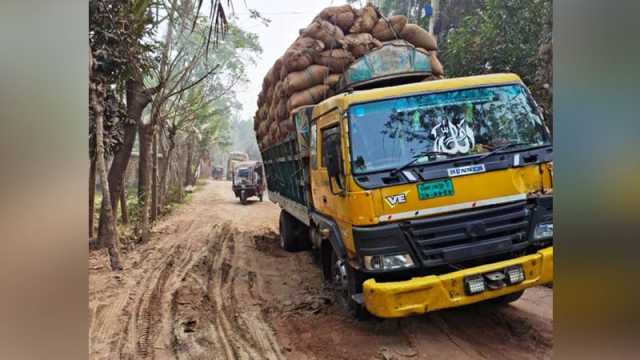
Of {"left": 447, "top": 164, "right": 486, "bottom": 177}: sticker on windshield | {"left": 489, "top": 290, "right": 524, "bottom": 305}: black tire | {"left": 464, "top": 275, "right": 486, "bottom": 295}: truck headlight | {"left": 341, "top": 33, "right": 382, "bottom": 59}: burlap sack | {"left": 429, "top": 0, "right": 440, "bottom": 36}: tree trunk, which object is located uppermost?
{"left": 429, "top": 0, "right": 440, "bottom": 36}: tree trunk

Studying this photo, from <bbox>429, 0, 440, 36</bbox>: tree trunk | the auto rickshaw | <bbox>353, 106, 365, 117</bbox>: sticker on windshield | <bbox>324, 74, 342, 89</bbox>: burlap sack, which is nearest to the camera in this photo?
<bbox>353, 106, 365, 117</bbox>: sticker on windshield

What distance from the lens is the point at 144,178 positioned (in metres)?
8.73

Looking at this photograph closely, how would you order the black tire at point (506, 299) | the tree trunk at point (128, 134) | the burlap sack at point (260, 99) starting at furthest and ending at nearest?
the burlap sack at point (260, 99) < the tree trunk at point (128, 134) < the black tire at point (506, 299)

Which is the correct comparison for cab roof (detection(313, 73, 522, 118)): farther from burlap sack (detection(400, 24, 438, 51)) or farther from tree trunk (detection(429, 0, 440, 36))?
tree trunk (detection(429, 0, 440, 36))

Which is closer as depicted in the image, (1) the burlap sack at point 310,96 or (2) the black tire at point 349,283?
(2) the black tire at point 349,283

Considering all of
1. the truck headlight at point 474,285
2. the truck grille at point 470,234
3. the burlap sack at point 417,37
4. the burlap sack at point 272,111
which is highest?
the burlap sack at point 417,37

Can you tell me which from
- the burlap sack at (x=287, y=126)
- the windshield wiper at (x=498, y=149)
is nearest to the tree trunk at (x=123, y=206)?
the burlap sack at (x=287, y=126)

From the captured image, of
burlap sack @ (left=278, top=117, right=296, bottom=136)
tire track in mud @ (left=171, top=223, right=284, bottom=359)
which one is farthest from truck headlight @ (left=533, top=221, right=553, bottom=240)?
burlap sack @ (left=278, top=117, right=296, bottom=136)

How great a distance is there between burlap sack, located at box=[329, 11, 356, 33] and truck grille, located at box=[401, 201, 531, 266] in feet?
10.1

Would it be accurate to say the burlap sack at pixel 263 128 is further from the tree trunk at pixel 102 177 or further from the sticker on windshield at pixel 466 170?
the sticker on windshield at pixel 466 170

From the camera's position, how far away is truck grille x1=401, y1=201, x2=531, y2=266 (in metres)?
3.01

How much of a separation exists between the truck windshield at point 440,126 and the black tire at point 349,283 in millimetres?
819

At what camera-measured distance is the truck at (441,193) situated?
297 centimetres
